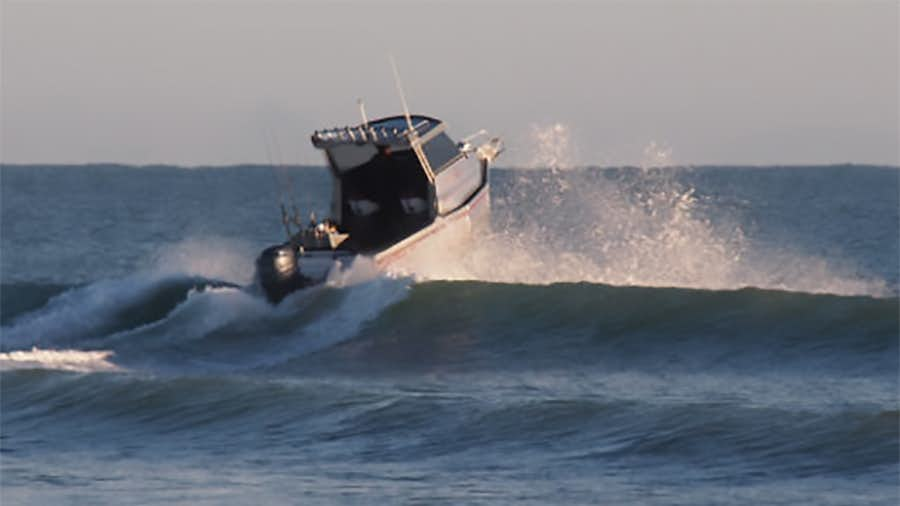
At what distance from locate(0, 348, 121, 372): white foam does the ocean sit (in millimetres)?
68

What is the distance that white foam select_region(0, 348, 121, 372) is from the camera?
24109 mm

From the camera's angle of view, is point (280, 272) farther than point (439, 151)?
No

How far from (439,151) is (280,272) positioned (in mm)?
3612

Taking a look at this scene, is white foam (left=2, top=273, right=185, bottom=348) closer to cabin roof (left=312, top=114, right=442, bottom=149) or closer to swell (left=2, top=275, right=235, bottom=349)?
swell (left=2, top=275, right=235, bottom=349)

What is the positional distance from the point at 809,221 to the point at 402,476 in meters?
48.9

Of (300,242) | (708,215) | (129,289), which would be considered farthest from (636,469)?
(708,215)

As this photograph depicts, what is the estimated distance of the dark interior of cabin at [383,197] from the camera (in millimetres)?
29625

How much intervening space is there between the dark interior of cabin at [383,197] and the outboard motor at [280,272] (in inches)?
91.5

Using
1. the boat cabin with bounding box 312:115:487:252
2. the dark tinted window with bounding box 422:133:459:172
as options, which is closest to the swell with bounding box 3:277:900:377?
the boat cabin with bounding box 312:115:487:252

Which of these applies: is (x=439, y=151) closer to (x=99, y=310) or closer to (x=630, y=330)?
(x=630, y=330)

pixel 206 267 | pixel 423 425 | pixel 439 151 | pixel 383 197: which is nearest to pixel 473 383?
pixel 423 425

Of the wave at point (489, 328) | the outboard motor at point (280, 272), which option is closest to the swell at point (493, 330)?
the wave at point (489, 328)

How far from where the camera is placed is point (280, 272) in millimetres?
27094

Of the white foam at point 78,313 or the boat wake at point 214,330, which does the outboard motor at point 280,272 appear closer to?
the boat wake at point 214,330
